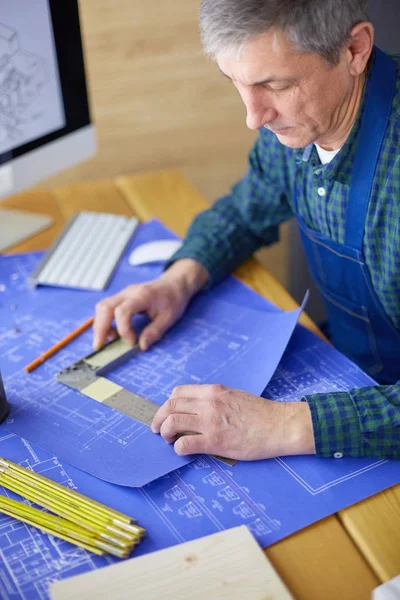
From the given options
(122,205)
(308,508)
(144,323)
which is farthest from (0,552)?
(122,205)

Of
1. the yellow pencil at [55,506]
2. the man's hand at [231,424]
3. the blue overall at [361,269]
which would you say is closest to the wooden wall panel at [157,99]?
the blue overall at [361,269]

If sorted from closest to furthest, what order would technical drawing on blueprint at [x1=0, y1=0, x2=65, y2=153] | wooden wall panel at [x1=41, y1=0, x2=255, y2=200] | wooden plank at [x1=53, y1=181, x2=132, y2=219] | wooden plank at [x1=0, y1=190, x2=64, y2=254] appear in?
technical drawing on blueprint at [x1=0, y1=0, x2=65, y2=153] → wooden plank at [x1=0, y1=190, x2=64, y2=254] → wooden plank at [x1=53, y1=181, x2=132, y2=219] → wooden wall panel at [x1=41, y1=0, x2=255, y2=200]

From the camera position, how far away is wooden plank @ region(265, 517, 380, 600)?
830 millimetres

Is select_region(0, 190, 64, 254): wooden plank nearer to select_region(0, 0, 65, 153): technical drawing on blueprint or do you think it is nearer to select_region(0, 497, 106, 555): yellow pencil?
select_region(0, 0, 65, 153): technical drawing on blueprint

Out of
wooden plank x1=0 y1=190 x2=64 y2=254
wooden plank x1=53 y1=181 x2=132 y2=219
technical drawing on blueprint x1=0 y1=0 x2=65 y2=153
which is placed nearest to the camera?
technical drawing on blueprint x1=0 y1=0 x2=65 y2=153

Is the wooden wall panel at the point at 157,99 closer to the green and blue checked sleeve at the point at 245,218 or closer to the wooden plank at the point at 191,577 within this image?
the green and blue checked sleeve at the point at 245,218

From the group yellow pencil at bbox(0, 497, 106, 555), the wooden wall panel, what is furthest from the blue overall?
the wooden wall panel

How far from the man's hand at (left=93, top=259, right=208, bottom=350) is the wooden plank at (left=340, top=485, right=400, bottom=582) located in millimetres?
462

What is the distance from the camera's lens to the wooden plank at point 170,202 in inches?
58.2

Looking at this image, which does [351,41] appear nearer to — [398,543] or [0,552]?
[398,543]

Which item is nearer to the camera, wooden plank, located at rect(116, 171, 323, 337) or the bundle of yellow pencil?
the bundle of yellow pencil

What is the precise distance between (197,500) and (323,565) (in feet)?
0.56

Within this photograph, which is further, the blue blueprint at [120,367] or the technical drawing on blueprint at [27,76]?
the technical drawing on blueprint at [27,76]

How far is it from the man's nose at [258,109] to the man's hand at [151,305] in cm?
36
